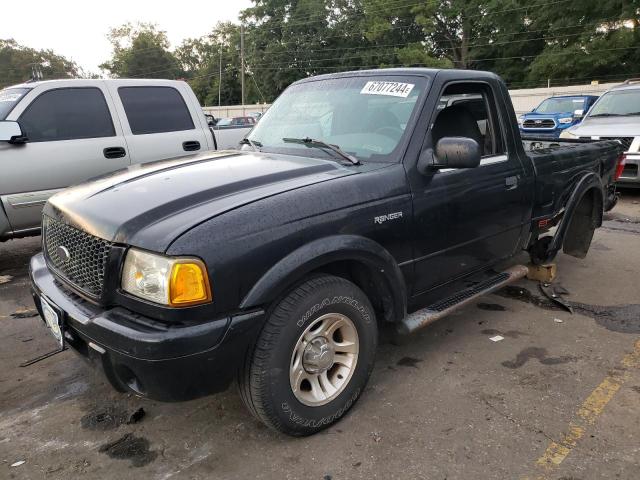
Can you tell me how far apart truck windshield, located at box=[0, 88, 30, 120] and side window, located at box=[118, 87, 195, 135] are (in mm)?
985

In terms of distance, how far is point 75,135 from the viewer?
17.7 ft

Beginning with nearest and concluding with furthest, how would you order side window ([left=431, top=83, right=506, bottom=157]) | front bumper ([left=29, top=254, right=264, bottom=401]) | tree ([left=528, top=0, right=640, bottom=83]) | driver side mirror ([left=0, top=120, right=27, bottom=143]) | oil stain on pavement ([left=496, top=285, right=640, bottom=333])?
front bumper ([left=29, top=254, right=264, bottom=401]) → side window ([left=431, top=83, right=506, bottom=157]) → oil stain on pavement ([left=496, top=285, right=640, bottom=333]) → driver side mirror ([left=0, top=120, right=27, bottom=143]) → tree ([left=528, top=0, right=640, bottom=83])

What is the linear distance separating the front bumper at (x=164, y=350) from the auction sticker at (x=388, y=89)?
1.79m

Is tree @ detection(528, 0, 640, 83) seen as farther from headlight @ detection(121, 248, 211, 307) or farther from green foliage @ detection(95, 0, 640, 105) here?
headlight @ detection(121, 248, 211, 307)

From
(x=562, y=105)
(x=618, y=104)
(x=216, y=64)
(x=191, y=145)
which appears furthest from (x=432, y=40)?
(x=191, y=145)

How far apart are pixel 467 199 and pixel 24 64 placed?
80857 millimetres

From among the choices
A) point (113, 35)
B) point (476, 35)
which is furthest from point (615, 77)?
point (113, 35)

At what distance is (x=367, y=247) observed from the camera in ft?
8.66

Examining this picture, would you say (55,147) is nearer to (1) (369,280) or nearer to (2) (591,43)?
(1) (369,280)

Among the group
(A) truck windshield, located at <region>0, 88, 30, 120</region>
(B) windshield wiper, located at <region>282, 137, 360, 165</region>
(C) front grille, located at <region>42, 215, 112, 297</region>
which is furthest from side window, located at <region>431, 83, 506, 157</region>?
(A) truck windshield, located at <region>0, 88, 30, 120</region>

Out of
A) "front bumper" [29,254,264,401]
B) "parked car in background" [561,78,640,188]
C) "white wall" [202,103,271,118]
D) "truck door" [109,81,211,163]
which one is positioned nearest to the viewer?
"front bumper" [29,254,264,401]

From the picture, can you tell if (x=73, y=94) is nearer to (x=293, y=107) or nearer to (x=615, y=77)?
(x=293, y=107)

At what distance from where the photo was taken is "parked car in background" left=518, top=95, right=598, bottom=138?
15297 millimetres

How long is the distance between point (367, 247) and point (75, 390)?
6.85 feet
